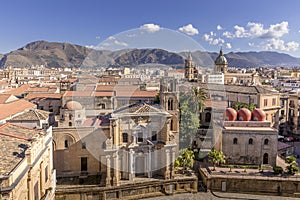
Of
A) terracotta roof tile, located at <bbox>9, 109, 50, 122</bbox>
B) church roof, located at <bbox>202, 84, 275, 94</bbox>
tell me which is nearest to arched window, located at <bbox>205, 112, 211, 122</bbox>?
church roof, located at <bbox>202, 84, 275, 94</bbox>

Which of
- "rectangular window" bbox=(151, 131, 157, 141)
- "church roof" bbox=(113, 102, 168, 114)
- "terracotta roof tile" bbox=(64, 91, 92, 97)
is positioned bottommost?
"rectangular window" bbox=(151, 131, 157, 141)

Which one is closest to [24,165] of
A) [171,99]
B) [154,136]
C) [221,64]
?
[154,136]

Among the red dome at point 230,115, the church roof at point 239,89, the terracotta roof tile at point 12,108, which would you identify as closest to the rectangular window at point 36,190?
the terracotta roof tile at point 12,108

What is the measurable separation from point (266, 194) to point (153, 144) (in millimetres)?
11244

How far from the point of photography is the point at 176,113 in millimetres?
26781

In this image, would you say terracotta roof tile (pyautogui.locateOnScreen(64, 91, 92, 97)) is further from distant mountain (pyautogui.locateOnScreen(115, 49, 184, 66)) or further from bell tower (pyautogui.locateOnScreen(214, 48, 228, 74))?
bell tower (pyautogui.locateOnScreen(214, 48, 228, 74))

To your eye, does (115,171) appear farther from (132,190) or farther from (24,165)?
(24,165)

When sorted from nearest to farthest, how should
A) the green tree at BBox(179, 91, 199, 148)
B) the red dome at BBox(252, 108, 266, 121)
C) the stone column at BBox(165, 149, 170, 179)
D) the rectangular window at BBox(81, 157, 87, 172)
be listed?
the stone column at BBox(165, 149, 170, 179)
the rectangular window at BBox(81, 157, 87, 172)
the green tree at BBox(179, 91, 199, 148)
the red dome at BBox(252, 108, 266, 121)

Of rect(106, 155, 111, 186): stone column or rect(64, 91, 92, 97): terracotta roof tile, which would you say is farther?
rect(64, 91, 92, 97): terracotta roof tile

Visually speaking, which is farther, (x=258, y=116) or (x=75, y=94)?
(x=75, y=94)

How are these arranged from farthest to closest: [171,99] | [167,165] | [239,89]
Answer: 1. [239,89]
2. [171,99]
3. [167,165]

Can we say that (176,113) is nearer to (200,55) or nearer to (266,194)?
Answer: (200,55)

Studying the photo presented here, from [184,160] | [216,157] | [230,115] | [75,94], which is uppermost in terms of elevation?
[75,94]

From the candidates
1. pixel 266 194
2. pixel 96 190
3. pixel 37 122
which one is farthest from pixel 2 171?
pixel 266 194
